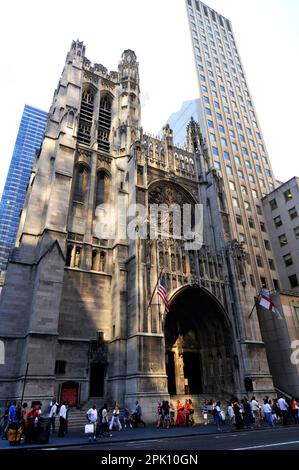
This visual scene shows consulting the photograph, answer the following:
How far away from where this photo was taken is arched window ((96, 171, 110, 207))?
33891mm

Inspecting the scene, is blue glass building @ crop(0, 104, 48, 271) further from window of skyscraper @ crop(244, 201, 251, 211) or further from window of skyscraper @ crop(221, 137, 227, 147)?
window of skyscraper @ crop(244, 201, 251, 211)

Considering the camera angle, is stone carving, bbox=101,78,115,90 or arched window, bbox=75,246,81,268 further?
stone carving, bbox=101,78,115,90

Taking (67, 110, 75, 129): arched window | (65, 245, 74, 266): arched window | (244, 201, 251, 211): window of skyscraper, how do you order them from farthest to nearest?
(244, 201, 251, 211): window of skyscraper, (67, 110, 75, 129): arched window, (65, 245, 74, 266): arched window

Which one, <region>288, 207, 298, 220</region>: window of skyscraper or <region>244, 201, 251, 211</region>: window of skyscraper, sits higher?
<region>244, 201, 251, 211</region>: window of skyscraper

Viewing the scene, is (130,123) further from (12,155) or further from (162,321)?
(12,155)

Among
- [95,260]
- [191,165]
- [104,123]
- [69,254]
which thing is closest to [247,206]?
[191,165]

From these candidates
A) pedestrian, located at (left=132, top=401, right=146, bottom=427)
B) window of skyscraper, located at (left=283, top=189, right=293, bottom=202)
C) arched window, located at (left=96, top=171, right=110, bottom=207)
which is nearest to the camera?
pedestrian, located at (left=132, top=401, right=146, bottom=427)

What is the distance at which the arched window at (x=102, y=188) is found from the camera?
33.9 m

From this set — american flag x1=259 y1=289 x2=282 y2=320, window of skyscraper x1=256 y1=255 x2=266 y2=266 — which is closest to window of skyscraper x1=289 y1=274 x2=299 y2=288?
window of skyscraper x1=256 y1=255 x2=266 y2=266

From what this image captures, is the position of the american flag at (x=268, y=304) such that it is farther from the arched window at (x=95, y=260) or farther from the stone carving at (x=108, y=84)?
the stone carving at (x=108, y=84)

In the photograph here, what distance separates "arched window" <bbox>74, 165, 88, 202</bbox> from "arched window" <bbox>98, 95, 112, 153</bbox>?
4876 millimetres

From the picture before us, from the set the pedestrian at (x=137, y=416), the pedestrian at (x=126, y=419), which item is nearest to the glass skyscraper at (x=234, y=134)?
the pedestrian at (x=137, y=416)

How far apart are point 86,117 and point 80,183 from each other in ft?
38.6

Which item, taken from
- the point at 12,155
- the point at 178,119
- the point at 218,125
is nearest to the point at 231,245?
the point at 218,125
